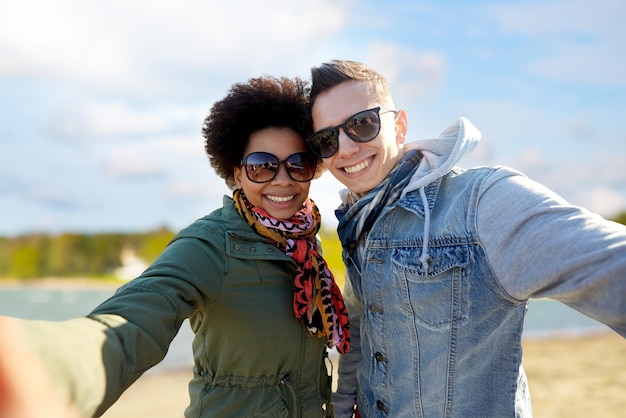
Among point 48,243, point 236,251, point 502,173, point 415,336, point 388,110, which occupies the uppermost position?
point 388,110

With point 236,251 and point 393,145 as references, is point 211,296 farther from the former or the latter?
point 393,145

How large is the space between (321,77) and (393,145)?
438 millimetres

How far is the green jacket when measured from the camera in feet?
6.47

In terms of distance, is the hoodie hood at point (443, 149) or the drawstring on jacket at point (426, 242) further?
the hoodie hood at point (443, 149)

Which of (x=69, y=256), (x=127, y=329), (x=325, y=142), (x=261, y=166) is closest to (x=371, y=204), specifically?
(x=325, y=142)

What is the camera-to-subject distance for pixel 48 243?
2591 inches

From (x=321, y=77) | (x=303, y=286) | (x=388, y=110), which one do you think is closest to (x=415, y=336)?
(x=303, y=286)

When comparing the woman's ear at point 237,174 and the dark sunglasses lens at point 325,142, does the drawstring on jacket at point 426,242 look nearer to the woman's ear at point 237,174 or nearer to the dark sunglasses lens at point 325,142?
the dark sunglasses lens at point 325,142

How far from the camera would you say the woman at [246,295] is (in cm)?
173

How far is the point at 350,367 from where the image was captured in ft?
9.12

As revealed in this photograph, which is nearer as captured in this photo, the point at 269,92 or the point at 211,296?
the point at 211,296

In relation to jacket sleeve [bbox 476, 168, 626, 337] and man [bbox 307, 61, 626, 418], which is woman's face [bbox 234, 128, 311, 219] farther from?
jacket sleeve [bbox 476, 168, 626, 337]

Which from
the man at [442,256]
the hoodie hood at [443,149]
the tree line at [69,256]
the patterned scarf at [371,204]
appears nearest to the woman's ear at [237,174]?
the man at [442,256]

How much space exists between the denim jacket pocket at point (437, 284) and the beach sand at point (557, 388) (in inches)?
245
